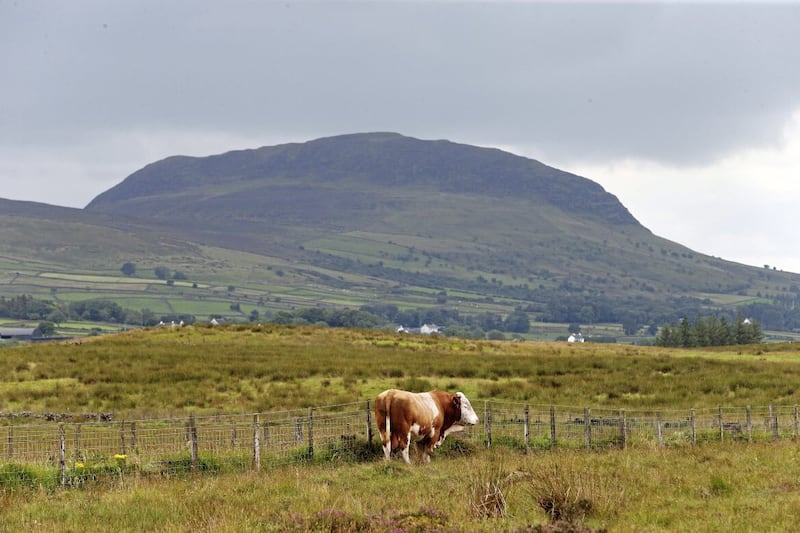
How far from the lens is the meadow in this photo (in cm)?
1352

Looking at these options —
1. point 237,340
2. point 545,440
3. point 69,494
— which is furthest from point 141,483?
point 237,340

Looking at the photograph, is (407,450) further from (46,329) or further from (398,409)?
(46,329)

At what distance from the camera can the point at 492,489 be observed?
1440cm

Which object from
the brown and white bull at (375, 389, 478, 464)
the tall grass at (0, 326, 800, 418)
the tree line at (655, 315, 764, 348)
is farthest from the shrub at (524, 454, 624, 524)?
the tree line at (655, 315, 764, 348)

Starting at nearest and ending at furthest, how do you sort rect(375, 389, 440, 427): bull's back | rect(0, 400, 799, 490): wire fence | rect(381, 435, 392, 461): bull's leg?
rect(0, 400, 799, 490): wire fence, rect(381, 435, 392, 461): bull's leg, rect(375, 389, 440, 427): bull's back

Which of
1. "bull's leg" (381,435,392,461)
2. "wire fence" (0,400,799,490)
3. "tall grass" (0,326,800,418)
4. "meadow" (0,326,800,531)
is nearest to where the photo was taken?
"meadow" (0,326,800,531)

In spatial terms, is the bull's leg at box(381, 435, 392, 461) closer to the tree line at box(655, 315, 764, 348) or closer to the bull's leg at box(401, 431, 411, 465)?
the bull's leg at box(401, 431, 411, 465)

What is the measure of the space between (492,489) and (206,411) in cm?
2073

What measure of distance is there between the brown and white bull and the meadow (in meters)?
0.61

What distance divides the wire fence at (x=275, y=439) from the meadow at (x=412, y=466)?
66 centimetres

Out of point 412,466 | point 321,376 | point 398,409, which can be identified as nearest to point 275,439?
point 398,409

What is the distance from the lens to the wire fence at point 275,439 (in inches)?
753

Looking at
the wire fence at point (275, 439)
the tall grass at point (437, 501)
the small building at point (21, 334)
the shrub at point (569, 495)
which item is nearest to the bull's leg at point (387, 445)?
the wire fence at point (275, 439)

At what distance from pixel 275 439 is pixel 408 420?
19.0ft
